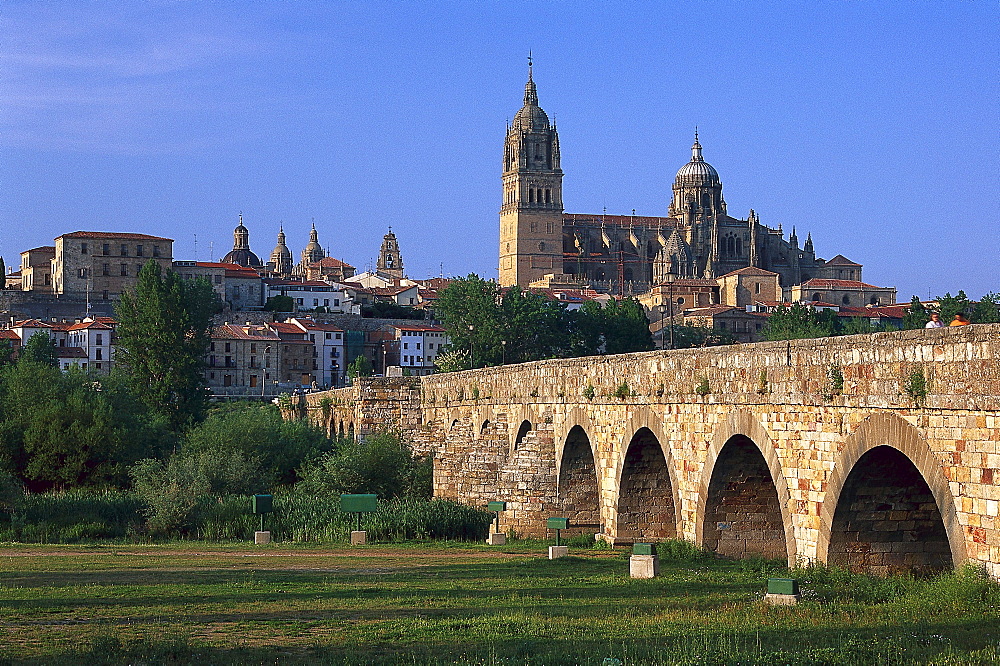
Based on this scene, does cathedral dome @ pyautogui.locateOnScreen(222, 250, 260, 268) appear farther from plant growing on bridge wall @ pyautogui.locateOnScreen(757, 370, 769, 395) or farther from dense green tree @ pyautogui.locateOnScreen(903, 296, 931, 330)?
plant growing on bridge wall @ pyautogui.locateOnScreen(757, 370, 769, 395)

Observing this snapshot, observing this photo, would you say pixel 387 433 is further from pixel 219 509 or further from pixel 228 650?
pixel 228 650

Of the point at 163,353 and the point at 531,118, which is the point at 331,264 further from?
the point at 163,353

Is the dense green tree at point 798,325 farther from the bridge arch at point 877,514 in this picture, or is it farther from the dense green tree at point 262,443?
the bridge arch at point 877,514

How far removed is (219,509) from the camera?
25453 mm

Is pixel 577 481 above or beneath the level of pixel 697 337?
beneath

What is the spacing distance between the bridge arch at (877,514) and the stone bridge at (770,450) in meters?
0.02

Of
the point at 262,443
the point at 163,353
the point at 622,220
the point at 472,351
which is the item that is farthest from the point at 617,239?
the point at 262,443

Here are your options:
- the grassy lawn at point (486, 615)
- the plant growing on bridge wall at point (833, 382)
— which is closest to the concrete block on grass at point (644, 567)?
the grassy lawn at point (486, 615)

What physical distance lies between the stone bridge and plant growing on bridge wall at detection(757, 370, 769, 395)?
1.0 inches

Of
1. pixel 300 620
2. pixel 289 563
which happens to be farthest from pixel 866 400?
pixel 289 563

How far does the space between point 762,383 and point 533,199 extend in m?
149

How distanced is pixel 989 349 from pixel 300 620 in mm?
7059

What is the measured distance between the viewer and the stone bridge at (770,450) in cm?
1186

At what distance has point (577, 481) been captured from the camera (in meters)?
24.5
